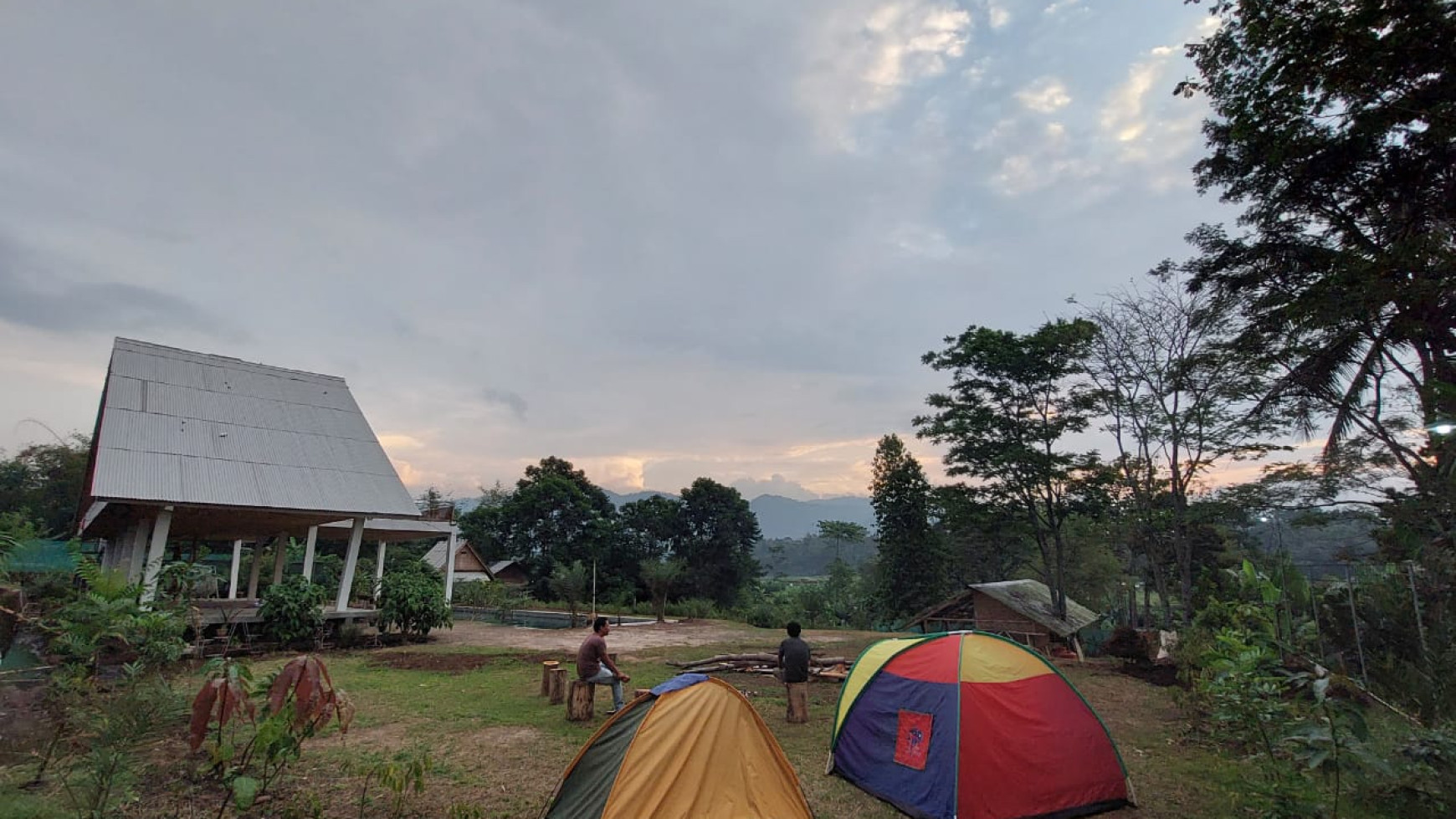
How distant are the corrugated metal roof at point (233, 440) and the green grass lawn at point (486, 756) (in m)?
4.23

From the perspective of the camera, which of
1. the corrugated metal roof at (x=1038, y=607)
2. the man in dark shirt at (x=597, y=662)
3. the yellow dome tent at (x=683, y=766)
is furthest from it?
the corrugated metal roof at (x=1038, y=607)

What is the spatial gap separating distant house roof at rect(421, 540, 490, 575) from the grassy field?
72.0 feet

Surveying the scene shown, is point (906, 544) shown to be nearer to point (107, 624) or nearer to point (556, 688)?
point (556, 688)

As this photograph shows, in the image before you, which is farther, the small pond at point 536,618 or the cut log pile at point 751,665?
the small pond at point 536,618

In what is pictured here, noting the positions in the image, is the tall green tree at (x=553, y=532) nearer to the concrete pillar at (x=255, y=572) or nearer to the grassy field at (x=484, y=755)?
the concrete pillar at (x=255, y=572)

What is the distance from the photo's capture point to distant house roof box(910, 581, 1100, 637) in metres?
20.6

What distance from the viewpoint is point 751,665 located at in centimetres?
1302

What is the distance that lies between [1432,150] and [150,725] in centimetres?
1586

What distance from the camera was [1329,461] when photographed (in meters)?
14.2

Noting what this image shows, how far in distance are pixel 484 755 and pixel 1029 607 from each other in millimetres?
19722

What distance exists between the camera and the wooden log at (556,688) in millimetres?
9398

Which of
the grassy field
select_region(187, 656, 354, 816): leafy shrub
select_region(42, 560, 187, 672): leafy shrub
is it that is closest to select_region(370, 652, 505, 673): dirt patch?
the grassy field

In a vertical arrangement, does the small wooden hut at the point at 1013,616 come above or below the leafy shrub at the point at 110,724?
below

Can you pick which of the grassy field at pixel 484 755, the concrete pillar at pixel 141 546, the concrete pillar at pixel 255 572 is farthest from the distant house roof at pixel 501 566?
the grassy field at pixel 484 755
